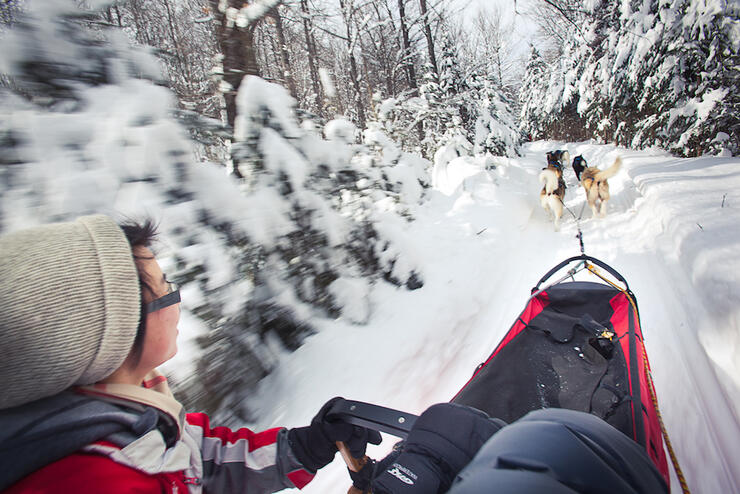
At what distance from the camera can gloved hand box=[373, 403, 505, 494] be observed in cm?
77

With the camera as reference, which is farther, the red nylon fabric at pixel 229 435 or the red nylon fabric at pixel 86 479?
the red nylon fabric at pixel 229 435

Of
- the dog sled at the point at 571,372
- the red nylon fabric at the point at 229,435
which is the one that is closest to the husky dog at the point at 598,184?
the dog sled at the point at 571,372

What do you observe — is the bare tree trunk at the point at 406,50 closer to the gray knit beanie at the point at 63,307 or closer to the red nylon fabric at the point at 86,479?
the gray knit beanie at the point at 63,307

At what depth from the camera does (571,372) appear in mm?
1838

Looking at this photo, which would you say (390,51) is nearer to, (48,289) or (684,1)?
(684,1)

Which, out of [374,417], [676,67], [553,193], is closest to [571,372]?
[374,417]

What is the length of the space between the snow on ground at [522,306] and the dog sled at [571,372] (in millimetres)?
543

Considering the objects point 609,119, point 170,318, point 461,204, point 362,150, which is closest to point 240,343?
point 170,318

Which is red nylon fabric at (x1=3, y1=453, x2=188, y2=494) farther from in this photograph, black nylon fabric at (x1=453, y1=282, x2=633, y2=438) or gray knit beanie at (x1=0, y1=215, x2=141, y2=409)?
black nylon fabric at (x1=453, y1=282, x2=633, y2=438)

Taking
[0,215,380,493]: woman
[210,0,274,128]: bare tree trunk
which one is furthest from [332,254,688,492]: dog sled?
[210,0,274,128]: bare tree trunk

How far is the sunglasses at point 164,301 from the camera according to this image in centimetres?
92

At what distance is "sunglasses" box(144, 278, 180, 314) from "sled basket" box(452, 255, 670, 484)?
55.8 inches

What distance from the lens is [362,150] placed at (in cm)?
326

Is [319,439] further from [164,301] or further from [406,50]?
[406,50]
